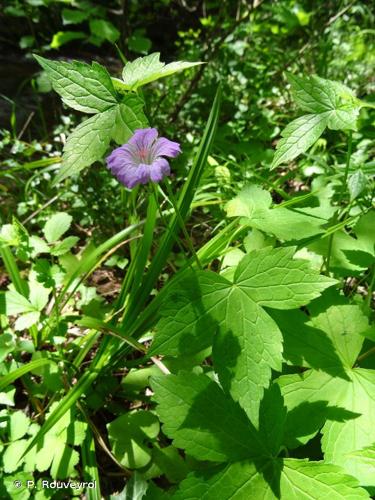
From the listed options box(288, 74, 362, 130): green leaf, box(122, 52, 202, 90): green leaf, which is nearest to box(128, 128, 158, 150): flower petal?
box(122, 52, 202, 90): green leaf

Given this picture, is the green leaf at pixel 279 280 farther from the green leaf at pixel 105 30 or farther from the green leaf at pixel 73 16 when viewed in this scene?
the green leaf at pixel 73 16

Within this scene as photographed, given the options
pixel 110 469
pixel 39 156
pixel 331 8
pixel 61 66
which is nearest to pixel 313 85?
pixel 61 66

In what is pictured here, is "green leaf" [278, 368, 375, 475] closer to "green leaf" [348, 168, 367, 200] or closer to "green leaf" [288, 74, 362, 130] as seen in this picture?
"green leaf" [348, 168, 367, 200]

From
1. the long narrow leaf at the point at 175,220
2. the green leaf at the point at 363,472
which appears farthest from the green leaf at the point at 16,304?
the green leaf at the point at 363,472

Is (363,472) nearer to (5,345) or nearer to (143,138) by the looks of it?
(143,138)

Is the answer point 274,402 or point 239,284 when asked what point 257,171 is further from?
point 274,402

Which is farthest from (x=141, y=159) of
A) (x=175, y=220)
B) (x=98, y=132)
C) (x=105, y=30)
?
(x=105, y=30)

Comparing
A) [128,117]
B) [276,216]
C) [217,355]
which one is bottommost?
[217,355]
